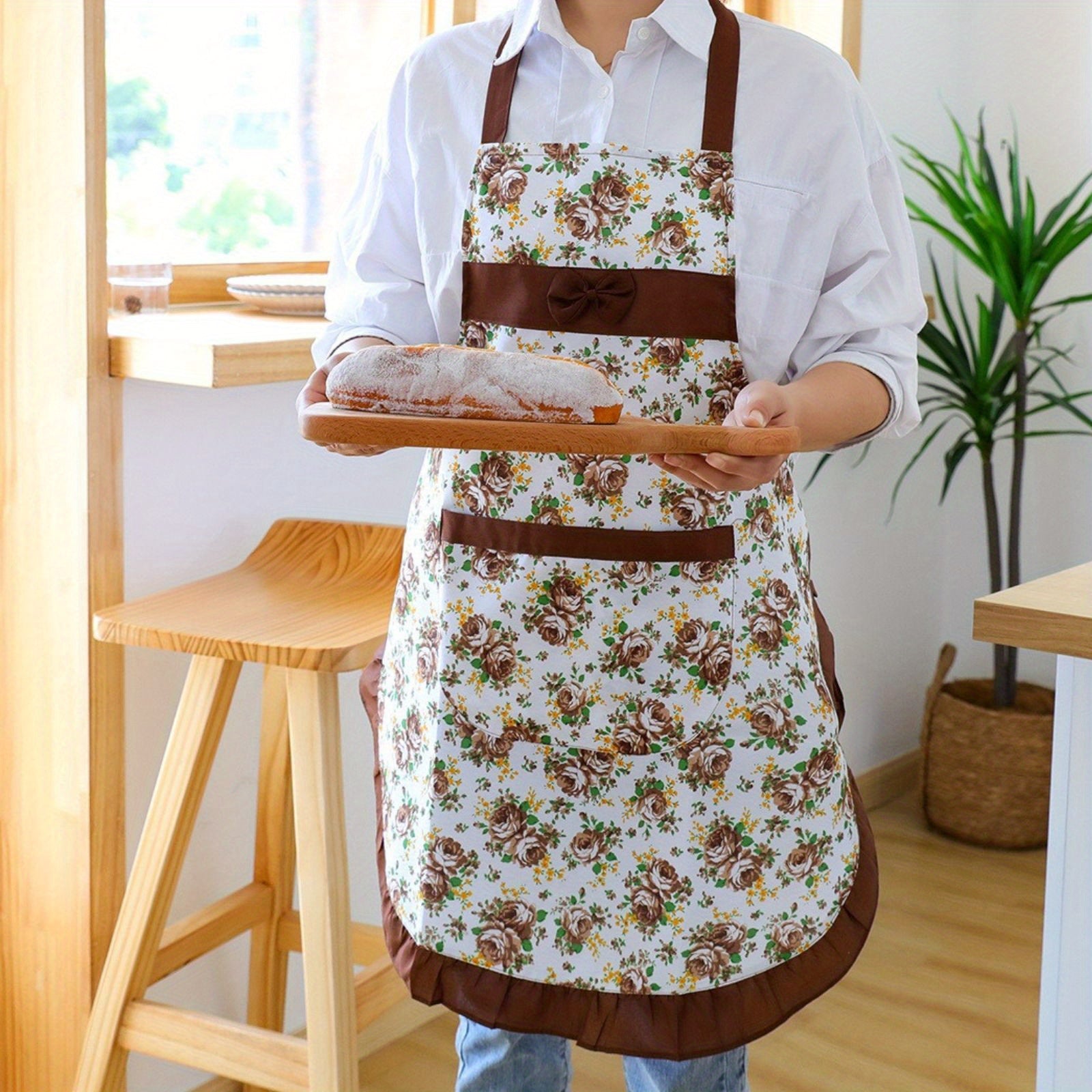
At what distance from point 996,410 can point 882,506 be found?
36cm

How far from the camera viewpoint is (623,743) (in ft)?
4.20

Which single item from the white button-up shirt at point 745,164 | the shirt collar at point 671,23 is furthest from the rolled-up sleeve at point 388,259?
the shirt collar at point 671,23

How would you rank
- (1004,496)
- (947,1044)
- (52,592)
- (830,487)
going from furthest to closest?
(1004,496) < (830,487) < (947,1044) < (52,592)

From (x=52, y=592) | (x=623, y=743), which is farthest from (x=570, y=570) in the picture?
(x=52, y=592)

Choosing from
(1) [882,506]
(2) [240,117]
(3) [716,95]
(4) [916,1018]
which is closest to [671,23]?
(3) [716,95]

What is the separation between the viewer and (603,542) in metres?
1.27

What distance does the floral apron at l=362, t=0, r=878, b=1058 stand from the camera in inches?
49.7

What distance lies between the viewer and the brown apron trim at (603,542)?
1.27 m

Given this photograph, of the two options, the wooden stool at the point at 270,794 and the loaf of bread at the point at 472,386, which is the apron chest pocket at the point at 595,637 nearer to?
the loaf of bread at the point at 472,386

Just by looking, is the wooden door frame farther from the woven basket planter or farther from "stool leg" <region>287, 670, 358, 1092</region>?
the woven basket planter

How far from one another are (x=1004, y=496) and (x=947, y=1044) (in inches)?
59.7

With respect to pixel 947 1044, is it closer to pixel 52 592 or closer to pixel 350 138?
pixel 52 592

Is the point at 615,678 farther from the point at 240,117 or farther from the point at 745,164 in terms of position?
the point at 240,117

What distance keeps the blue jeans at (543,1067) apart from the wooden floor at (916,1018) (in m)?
0.92
